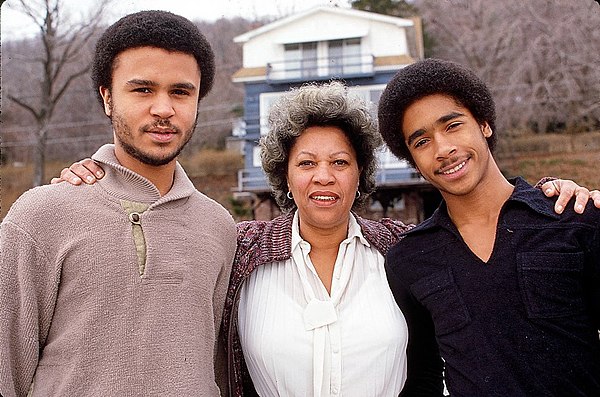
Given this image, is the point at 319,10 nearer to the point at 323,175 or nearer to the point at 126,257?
the point at 323,175

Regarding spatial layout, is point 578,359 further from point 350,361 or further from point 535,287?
point 350,361

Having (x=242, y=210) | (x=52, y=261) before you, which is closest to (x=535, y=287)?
(x=52, y=261)

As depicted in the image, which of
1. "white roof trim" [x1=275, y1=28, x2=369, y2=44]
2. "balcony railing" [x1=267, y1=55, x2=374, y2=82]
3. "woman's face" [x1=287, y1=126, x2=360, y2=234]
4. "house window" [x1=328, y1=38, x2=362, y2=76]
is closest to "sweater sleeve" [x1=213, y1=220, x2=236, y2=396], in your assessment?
"woman's face" [x1=287, y1=126, x2=360, y2=234]

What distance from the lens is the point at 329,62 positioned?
1820 centimetres

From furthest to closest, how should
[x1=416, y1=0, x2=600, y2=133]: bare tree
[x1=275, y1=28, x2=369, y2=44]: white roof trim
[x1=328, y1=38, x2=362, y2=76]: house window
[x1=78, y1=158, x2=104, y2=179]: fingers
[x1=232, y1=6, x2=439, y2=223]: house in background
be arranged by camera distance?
[x1=416, y1=0, x2=600, y2=133]: bare tree < [x1=275, y1=28, x2=369, y2=44]: white roof trim < [x1=328, y1=38, x2=362, y2=76]: house window < [x1=232, y1=6, x2=439, y2=223]: house in background < [x1=78, y1=158, x2=104, y2=179]: fingers

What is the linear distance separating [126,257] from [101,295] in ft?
0.56

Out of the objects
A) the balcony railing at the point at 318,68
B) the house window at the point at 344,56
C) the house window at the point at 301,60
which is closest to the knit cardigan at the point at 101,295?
the balcony railing at the point at 318,68

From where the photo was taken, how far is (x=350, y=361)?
278 cm

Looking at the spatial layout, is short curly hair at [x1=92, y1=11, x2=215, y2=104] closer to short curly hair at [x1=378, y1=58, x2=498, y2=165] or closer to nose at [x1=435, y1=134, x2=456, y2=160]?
short curly hair at [x1=378, y1=58, x2=498, y2=165]

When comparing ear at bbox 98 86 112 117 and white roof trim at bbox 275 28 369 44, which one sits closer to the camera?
ear at bbox 98 86 112 117

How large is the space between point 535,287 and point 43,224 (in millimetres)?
1870

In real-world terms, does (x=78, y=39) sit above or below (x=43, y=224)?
above

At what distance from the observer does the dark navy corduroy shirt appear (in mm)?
2230

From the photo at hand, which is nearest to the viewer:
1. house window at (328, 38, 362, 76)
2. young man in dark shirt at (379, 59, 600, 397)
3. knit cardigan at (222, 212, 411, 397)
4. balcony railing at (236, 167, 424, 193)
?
young man in dark shirt at (379, 59, 600, 397)
